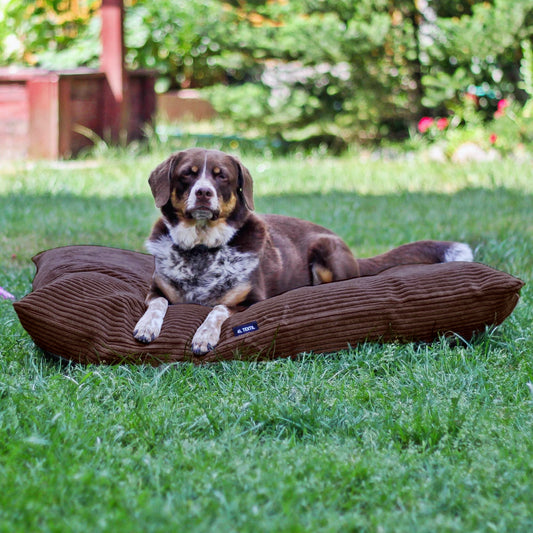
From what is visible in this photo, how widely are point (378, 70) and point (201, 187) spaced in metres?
7.25

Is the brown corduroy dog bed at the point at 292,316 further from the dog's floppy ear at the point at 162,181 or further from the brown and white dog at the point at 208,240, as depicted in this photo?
the dog's floppy ear at the point at 162,181

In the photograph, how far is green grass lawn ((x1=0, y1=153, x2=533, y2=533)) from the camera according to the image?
2.25 meters

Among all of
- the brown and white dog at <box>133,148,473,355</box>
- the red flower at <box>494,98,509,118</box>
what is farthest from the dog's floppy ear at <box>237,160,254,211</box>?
the red flower at <box>494,98,509,118</box>

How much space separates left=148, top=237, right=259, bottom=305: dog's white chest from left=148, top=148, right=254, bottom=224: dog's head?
17 centimetres

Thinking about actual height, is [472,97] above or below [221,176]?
above

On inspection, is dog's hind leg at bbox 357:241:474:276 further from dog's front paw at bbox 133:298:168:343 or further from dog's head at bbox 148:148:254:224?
dog's front paw at bbox 133:298:168:343

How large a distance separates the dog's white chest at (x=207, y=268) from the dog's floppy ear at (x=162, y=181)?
0.86 feet

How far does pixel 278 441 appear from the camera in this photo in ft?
9.07

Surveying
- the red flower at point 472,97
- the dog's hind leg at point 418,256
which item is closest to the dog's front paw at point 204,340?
the dog's hind leg at point 418,256

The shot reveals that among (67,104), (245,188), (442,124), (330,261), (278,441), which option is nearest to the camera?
(278,441)

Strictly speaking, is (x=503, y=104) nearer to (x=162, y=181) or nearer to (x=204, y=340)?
(x=162, y=181)

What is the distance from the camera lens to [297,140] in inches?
431

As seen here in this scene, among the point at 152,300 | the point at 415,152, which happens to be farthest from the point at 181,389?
the point at 415,152

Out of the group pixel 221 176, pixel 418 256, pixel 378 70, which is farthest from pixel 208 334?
pixel 378 70
